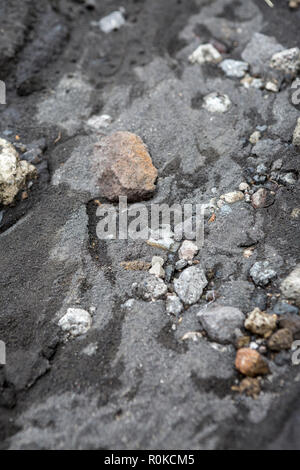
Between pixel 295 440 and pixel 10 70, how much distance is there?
10.7 feet

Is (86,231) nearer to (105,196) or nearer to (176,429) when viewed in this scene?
(105,196)

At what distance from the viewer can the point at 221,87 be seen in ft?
9.90

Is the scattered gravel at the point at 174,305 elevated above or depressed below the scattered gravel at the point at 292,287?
below

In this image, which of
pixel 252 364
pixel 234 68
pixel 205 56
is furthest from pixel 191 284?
pixel 205 56

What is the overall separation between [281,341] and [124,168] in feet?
4.71

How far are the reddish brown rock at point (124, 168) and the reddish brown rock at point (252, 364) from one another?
1195mm

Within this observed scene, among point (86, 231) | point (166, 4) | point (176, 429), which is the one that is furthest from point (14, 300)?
point (166, 4)

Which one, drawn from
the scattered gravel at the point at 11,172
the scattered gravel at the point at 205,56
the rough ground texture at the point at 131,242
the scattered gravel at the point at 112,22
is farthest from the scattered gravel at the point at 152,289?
the scattered gravel at the point at 112,22

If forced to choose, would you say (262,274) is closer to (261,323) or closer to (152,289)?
(261,323)

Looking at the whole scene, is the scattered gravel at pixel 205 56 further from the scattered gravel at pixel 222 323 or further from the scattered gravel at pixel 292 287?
the scattered gravel at pixel 222 323

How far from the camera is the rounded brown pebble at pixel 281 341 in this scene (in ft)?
5.90

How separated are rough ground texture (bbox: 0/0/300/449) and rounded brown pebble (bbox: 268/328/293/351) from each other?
46mm

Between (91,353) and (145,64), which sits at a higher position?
(145,64)

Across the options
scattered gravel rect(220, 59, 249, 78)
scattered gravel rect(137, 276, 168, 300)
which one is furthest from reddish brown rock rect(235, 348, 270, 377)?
scattered gravel rect(220, 59, 249, 78)
